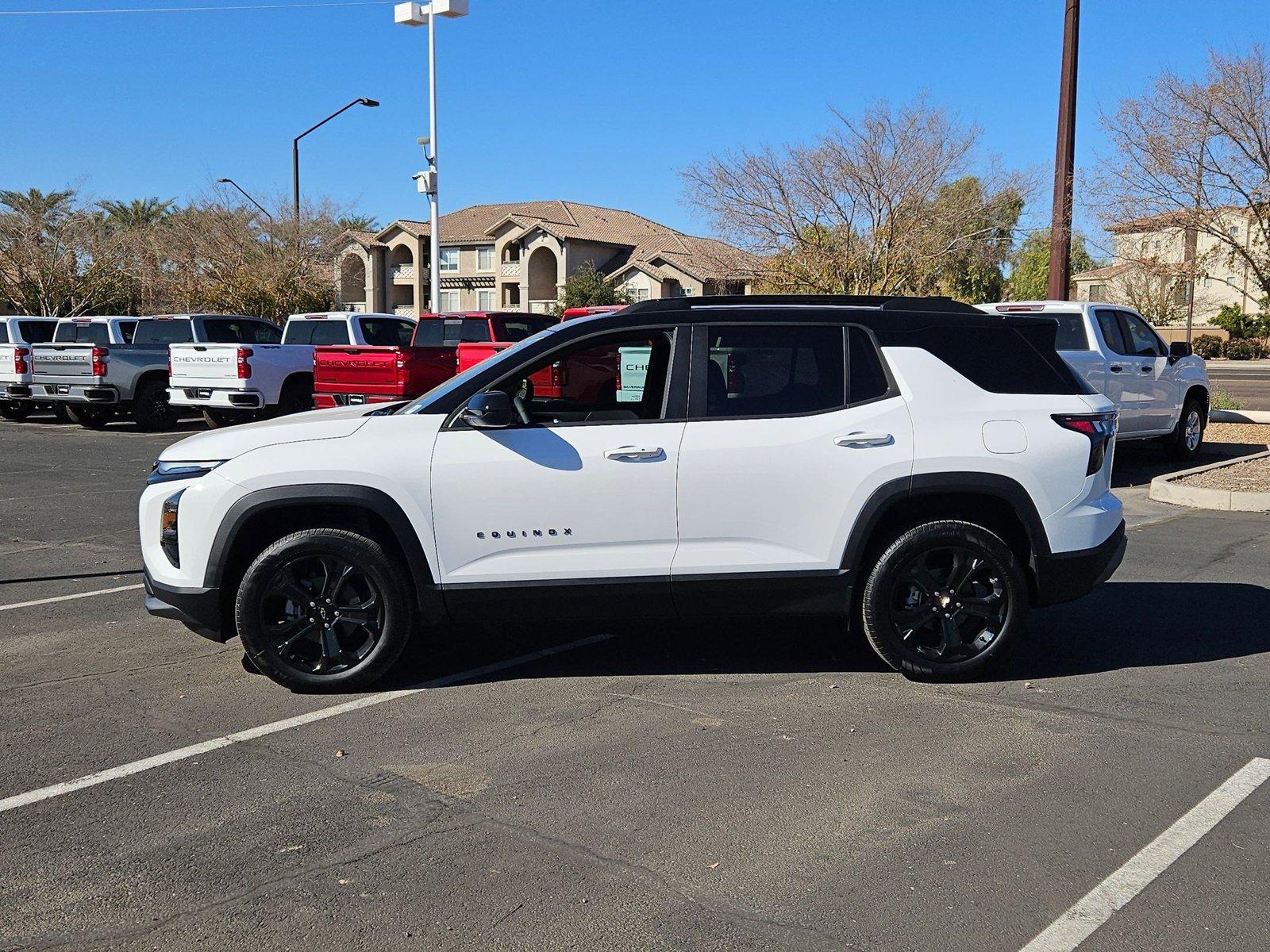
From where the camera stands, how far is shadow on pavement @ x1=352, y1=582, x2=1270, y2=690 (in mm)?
6312

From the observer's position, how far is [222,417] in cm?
2108

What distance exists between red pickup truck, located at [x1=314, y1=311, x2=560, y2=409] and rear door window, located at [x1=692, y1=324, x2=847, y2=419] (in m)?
11.0

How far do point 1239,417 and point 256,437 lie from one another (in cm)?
1812

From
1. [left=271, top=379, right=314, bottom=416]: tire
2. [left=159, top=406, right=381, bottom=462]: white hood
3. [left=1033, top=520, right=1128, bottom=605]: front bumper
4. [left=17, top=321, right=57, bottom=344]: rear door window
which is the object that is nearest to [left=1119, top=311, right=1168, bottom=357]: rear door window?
[left=1033, top=520, right=1128, bottom=605]: front bumper

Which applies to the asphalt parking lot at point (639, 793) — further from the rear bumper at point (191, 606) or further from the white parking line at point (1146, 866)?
the rear bumper at point (191, 606)

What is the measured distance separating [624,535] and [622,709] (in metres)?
0.81

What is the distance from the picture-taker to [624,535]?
19.0 ft

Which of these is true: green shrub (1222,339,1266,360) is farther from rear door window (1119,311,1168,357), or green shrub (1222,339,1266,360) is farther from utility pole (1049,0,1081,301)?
rear door window (1119,311,1168,357)

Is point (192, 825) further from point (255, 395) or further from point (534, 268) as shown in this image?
point (534, 268)

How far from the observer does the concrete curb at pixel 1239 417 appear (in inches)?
776

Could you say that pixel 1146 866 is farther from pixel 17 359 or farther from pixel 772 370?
pixel 17 359

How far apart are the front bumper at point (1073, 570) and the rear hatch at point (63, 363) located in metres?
18.2

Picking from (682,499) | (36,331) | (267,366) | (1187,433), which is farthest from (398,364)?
(682,499)

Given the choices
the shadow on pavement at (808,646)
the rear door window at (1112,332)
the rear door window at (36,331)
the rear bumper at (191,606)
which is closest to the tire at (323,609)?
the rear bumper at (191,606)
